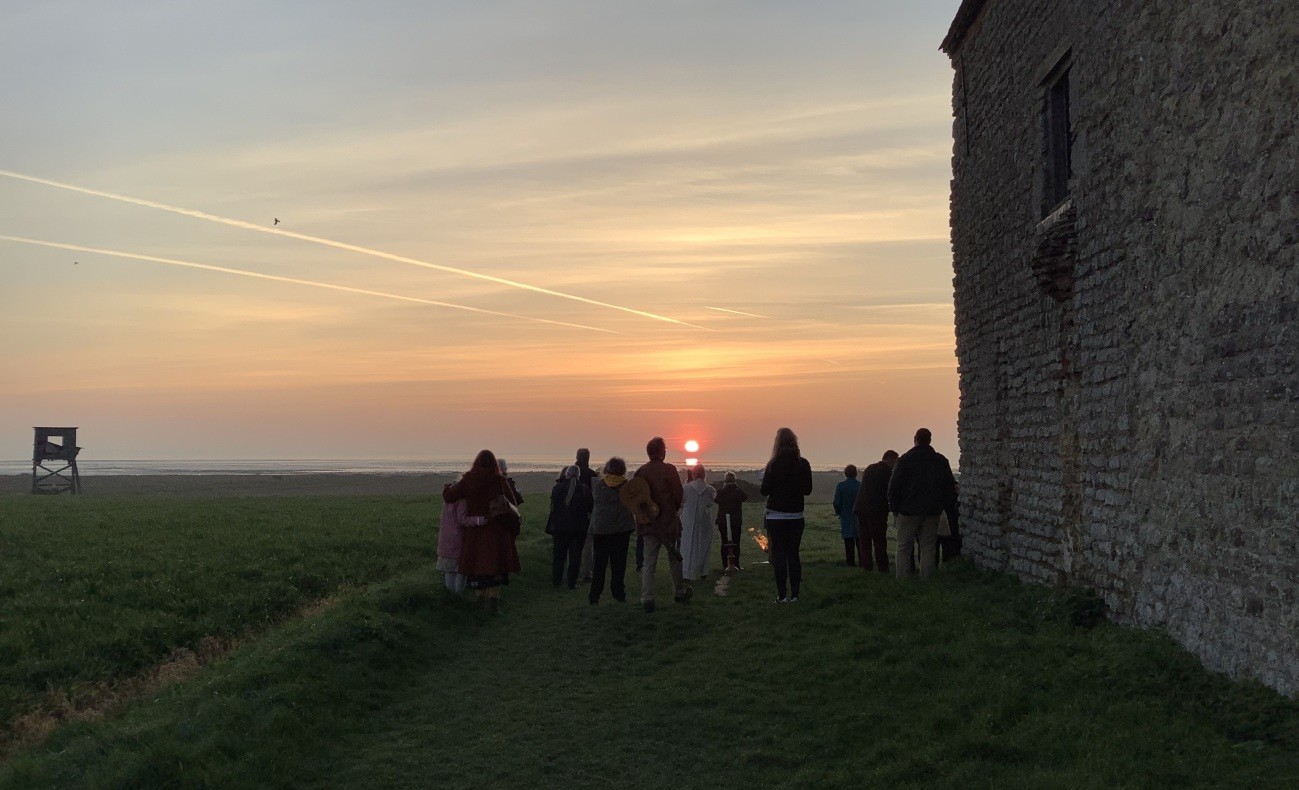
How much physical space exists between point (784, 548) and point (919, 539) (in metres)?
2.94

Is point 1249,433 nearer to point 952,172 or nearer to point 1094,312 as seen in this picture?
point 1094,312

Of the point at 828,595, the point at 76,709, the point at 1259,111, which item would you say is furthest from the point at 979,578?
the point at 76,709

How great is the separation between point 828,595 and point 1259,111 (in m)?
7.40

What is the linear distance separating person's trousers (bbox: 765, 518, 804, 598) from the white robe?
2938mm

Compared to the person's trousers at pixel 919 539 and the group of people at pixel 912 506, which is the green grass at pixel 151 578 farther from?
the person's trousers at pixel 919 539

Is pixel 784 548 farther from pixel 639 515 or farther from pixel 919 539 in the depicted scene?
pixel 919 539

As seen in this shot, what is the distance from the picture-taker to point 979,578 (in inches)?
548

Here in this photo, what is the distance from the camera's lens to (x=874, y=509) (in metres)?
16.4

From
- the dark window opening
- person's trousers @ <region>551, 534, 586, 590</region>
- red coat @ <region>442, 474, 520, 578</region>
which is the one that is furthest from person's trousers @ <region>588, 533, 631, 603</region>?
the dark window opening

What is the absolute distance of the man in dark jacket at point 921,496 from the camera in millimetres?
14438

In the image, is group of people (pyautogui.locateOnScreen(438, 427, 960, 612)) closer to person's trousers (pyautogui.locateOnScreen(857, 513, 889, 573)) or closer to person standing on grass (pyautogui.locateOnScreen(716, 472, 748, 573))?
person's trousers (pyautogui.locateOnScreen(857, 513, 889, 573))

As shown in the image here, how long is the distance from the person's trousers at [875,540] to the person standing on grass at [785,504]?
12.1 ft

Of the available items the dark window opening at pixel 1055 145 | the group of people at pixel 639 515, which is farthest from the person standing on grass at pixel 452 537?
the dark window opening at pixel 1055 145

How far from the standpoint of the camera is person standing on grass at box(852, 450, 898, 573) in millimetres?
16359
